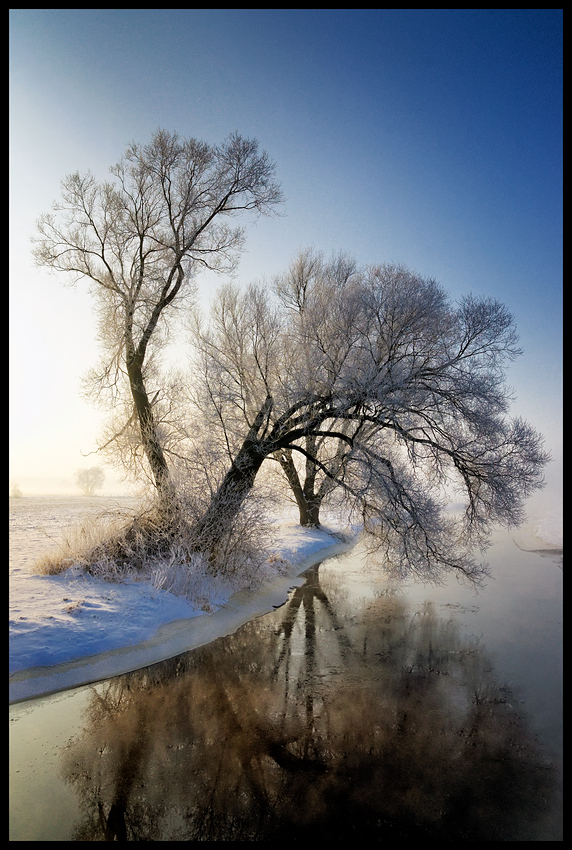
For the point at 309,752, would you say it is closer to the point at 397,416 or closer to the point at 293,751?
the point at 293,751

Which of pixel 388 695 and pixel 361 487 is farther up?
pixel 361 487

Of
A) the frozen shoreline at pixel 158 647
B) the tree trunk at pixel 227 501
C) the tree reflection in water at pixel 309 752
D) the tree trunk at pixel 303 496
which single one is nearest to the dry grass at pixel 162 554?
the tree trunk at pixel 227 501

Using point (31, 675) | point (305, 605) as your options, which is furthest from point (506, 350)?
point (31, 675)

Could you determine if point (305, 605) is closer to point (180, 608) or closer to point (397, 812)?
point (180, 608)

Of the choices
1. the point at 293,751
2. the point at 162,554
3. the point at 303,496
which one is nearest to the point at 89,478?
the point at 303,496

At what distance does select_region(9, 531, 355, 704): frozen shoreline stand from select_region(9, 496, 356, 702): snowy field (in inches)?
0.5

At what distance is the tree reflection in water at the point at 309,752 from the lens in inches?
153

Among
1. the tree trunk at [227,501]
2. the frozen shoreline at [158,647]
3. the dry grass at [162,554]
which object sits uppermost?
the tree trunk at [227,501]

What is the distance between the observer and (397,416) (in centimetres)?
1090

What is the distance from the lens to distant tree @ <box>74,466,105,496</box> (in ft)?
141

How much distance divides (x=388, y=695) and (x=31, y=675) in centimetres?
446

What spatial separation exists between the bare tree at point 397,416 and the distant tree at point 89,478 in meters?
33.8

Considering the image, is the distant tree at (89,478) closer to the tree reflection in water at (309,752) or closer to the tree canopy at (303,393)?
the tree canopy at (303,393)

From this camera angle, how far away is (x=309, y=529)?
20953 millimetres
